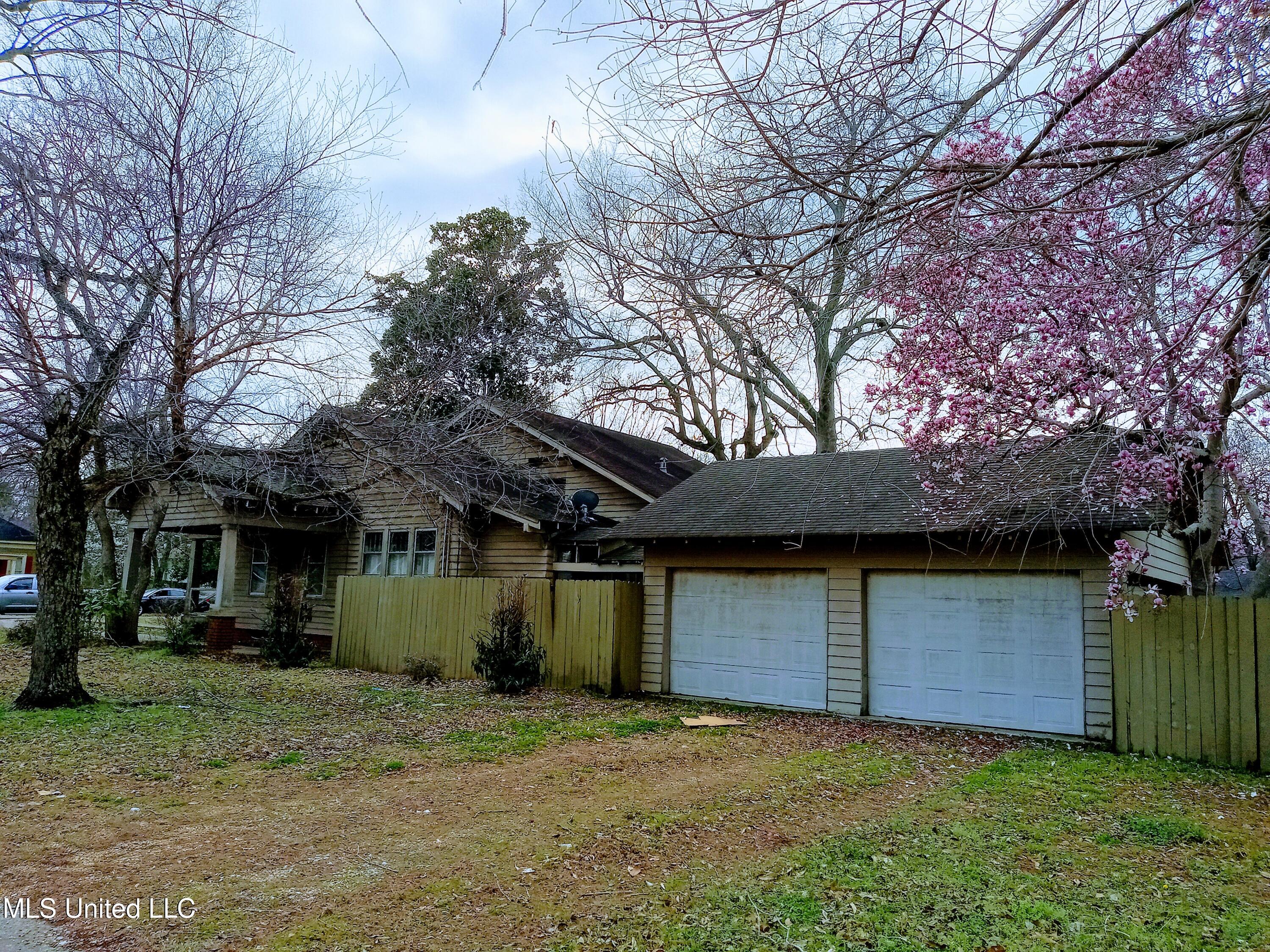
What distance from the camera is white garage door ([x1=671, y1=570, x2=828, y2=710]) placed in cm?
1202

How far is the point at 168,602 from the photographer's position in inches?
890

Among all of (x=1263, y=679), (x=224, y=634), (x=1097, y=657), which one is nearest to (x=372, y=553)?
(x=224, y=634)

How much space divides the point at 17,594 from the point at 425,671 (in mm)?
22544

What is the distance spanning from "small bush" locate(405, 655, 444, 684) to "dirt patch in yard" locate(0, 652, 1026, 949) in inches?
108

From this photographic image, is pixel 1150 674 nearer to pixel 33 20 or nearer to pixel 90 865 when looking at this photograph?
pixel 90 865

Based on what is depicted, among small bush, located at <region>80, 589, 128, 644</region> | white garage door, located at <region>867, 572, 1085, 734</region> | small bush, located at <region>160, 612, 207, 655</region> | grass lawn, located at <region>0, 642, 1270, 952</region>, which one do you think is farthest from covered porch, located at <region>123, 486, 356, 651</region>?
white garage door, located at <region>867, 572, 1085, 734</region>

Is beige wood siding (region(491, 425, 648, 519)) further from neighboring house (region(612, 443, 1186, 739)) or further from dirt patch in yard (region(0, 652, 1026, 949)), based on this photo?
dirt patch in yard (region(0, 652, 1026, 949))

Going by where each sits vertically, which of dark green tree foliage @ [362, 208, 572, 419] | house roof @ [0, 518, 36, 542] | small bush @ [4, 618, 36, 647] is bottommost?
small bush @ [4, 618, 36, 647]

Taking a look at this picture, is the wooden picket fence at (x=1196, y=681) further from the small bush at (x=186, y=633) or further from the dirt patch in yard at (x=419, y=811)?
the small bush at (x=186, y=633)

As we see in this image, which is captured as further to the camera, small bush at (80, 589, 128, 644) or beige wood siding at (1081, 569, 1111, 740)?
small bush at (80, 589, 128, 644)

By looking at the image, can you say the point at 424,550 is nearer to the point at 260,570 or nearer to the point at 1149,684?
the point at 260,570

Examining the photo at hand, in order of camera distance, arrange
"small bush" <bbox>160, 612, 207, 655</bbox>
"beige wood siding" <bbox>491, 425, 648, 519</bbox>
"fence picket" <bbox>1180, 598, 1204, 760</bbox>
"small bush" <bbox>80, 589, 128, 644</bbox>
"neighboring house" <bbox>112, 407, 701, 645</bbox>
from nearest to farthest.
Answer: "fence picket" <bbox>1180, 598, 1204, 760</bbox> → "neighboring house" <bbox>112, 407, 701, 645</bbox> → "small bush" <bbox>160, 612, 207, 655</bbox> → "small bush" <bbox>80, 589, 128, 644</bbox> → "beige wood siding" <bbox>491, 425, 648, 519</bbox>

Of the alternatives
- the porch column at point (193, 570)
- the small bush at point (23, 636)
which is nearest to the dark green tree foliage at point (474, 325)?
the porch column at point (193, 570)

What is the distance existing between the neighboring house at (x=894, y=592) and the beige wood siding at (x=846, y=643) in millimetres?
19
